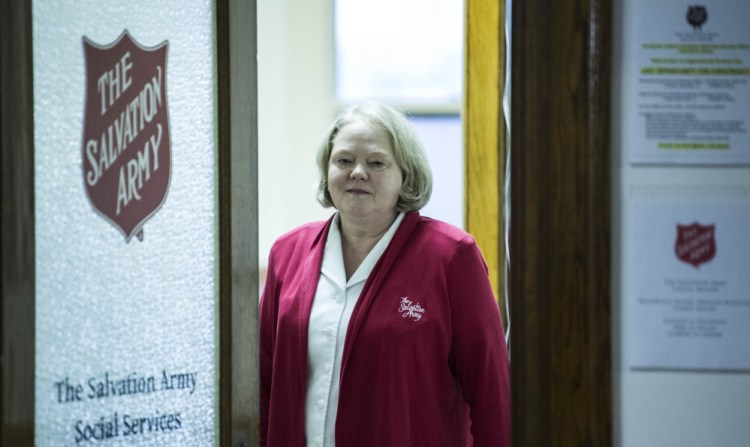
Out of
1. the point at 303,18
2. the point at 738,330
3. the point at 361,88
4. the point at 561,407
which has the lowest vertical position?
the point at 561,407

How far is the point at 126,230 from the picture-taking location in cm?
150

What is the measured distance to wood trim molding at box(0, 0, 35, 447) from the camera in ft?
4.23

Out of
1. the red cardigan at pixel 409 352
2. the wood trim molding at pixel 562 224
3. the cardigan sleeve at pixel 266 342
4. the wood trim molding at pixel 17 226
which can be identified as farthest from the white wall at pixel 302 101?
the wood trim molding at pixel 562 224

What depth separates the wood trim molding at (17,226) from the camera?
4.23 ft

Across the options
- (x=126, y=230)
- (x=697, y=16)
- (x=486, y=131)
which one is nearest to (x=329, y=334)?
(x=126, y=230)

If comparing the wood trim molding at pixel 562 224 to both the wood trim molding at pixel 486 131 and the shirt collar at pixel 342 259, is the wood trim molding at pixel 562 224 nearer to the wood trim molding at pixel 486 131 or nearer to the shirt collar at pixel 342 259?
the shirt collar at pixel 342 259

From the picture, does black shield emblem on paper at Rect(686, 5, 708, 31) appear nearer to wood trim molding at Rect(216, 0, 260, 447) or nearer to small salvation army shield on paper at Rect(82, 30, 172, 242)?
wood trim molding at Rect(216, 0, 260, 447)

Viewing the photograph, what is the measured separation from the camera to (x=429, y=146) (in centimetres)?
511

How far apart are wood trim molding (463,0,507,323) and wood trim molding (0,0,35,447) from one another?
4.50 feet

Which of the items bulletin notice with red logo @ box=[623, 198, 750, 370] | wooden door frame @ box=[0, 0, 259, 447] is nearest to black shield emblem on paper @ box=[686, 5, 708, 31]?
bulletin notice with red logo @ box=[623, 198, 750, 370]

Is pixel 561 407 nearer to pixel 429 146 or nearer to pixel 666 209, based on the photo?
pixel 666 209

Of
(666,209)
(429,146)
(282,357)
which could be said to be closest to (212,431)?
(282,357)

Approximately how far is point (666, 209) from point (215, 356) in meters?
0.83

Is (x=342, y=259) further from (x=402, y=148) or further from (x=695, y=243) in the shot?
(x=695, y=243)
